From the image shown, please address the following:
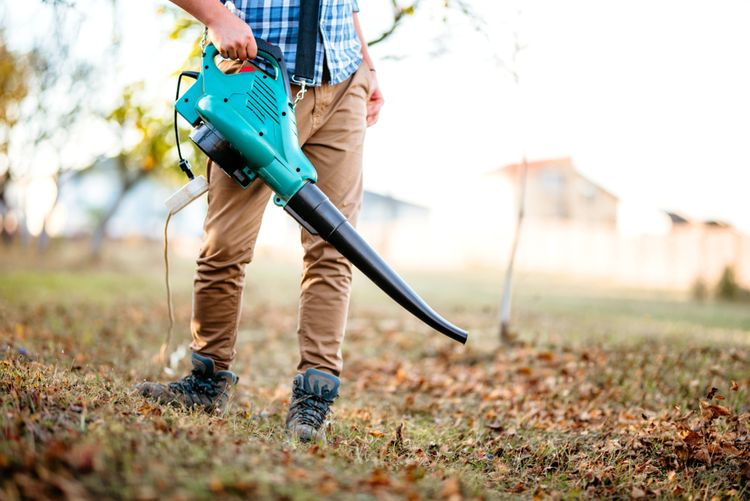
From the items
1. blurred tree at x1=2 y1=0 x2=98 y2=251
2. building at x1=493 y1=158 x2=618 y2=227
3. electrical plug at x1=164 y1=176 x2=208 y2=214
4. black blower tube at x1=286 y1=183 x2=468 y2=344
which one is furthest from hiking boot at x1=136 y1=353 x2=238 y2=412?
building at x1=493 y1=158 x2=618 y2=227

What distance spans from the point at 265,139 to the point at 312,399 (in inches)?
38.9

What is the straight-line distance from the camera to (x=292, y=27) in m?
2.34

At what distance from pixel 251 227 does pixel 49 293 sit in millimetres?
6802

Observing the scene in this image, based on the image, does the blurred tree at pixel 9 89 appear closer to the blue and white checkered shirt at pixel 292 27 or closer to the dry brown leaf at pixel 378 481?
the blue and white checkered shirt at pixel 292 27

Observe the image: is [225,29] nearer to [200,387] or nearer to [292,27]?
[292,27]

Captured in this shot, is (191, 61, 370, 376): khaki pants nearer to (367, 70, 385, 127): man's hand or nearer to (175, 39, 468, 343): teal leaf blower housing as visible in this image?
(175, 39, 468, 343): teal leaf blower housing

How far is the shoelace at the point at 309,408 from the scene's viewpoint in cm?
229

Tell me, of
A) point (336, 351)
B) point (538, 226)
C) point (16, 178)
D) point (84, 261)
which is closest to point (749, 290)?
point (538, 226)

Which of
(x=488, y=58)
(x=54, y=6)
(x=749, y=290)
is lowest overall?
(x=749, y=290)

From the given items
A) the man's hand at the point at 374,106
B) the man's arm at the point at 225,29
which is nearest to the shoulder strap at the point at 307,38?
the man's arm at the point at 225,29

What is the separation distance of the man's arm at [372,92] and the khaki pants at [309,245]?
6.9 inches

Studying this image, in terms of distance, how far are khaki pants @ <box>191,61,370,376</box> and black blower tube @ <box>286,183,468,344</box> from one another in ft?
0.47

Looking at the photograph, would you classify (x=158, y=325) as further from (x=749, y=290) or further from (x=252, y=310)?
(x=749, y=290)

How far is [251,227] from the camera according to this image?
241 cm
